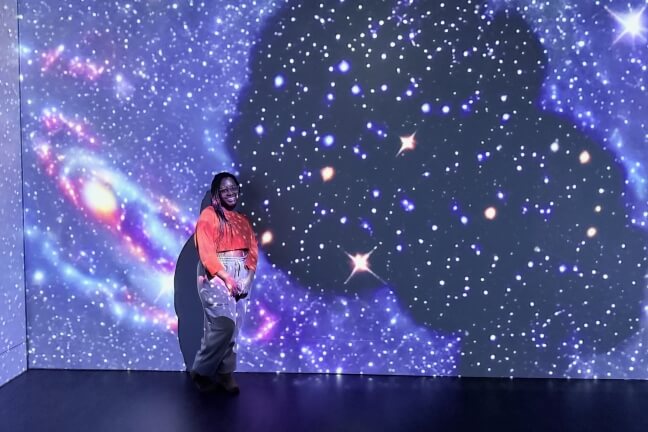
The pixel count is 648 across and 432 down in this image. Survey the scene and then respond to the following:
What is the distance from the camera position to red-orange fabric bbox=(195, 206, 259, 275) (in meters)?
3.07

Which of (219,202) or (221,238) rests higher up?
(219,202)

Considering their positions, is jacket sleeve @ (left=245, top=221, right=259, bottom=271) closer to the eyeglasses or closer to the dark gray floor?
the eyeglasses

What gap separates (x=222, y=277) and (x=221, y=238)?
0.85 ft

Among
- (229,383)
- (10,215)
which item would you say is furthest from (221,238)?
(10,215)

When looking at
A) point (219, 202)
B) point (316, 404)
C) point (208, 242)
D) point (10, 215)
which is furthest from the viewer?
point (10, 215)

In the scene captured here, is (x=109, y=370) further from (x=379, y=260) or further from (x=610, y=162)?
(x=610, y=162)

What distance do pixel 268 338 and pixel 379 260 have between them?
89cm

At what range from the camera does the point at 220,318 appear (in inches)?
120

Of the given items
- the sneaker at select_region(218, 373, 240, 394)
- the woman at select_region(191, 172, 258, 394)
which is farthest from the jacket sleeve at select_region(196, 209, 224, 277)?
the sneaker at select_region(218, 373, 240, 394)

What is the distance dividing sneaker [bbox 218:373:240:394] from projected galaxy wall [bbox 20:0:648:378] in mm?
327

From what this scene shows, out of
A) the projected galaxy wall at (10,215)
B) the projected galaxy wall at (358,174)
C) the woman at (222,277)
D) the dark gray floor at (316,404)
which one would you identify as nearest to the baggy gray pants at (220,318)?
the woman at (222,277)

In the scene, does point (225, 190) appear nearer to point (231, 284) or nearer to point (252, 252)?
point (252, 252)

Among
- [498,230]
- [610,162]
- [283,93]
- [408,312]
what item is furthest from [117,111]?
[610,162]

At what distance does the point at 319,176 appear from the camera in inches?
136
